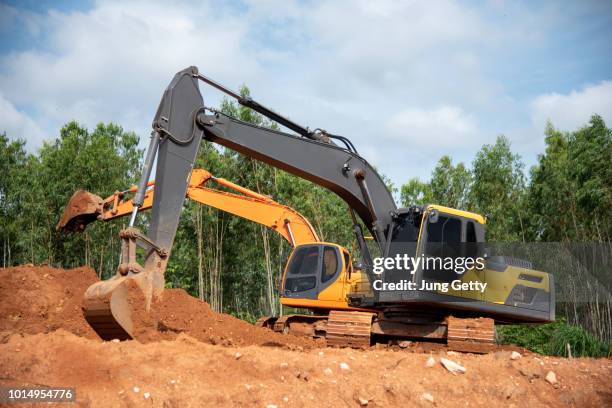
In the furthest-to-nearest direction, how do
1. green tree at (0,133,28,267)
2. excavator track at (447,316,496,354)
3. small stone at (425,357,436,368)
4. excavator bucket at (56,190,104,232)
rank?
green tree at (0,133,28,267) → excavator bucket at (56,190,104,232) → excavator track at (447,316,496,354) → small stone at (425,357,436,368)

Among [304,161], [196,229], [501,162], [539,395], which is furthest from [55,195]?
[539,395]

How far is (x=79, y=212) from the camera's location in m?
12.5

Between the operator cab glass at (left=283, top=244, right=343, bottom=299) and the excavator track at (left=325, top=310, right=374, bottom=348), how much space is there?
0.95 metres

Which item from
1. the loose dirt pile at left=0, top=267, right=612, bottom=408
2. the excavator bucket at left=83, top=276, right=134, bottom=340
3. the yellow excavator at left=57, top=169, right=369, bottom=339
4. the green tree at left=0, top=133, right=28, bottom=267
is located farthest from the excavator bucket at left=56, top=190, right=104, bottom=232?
the green tree at left=0, top=133, right=28, bottom=267

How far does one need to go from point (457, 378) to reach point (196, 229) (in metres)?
20.2

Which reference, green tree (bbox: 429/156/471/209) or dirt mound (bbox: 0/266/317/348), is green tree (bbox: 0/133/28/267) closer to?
dirt mound (bbox: 0/266/317/348)

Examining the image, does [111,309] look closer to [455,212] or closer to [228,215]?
[455,212]

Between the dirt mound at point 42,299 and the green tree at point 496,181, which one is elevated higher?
the green tree at point 496,181

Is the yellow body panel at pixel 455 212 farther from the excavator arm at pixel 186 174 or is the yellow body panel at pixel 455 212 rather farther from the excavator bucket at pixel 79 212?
the excavator bucket at pixel 79 212

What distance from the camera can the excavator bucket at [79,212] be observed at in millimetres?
12508

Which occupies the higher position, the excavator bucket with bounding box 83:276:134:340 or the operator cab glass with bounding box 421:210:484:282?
the operator cab glass with bounding box 421:210:484:282

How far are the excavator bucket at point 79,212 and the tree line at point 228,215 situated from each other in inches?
456

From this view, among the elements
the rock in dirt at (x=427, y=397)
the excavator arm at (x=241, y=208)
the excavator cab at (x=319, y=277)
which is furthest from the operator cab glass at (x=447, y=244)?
the excavator arm at (x=241, y=208)

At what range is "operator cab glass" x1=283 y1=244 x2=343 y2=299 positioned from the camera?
11328 millimetres
